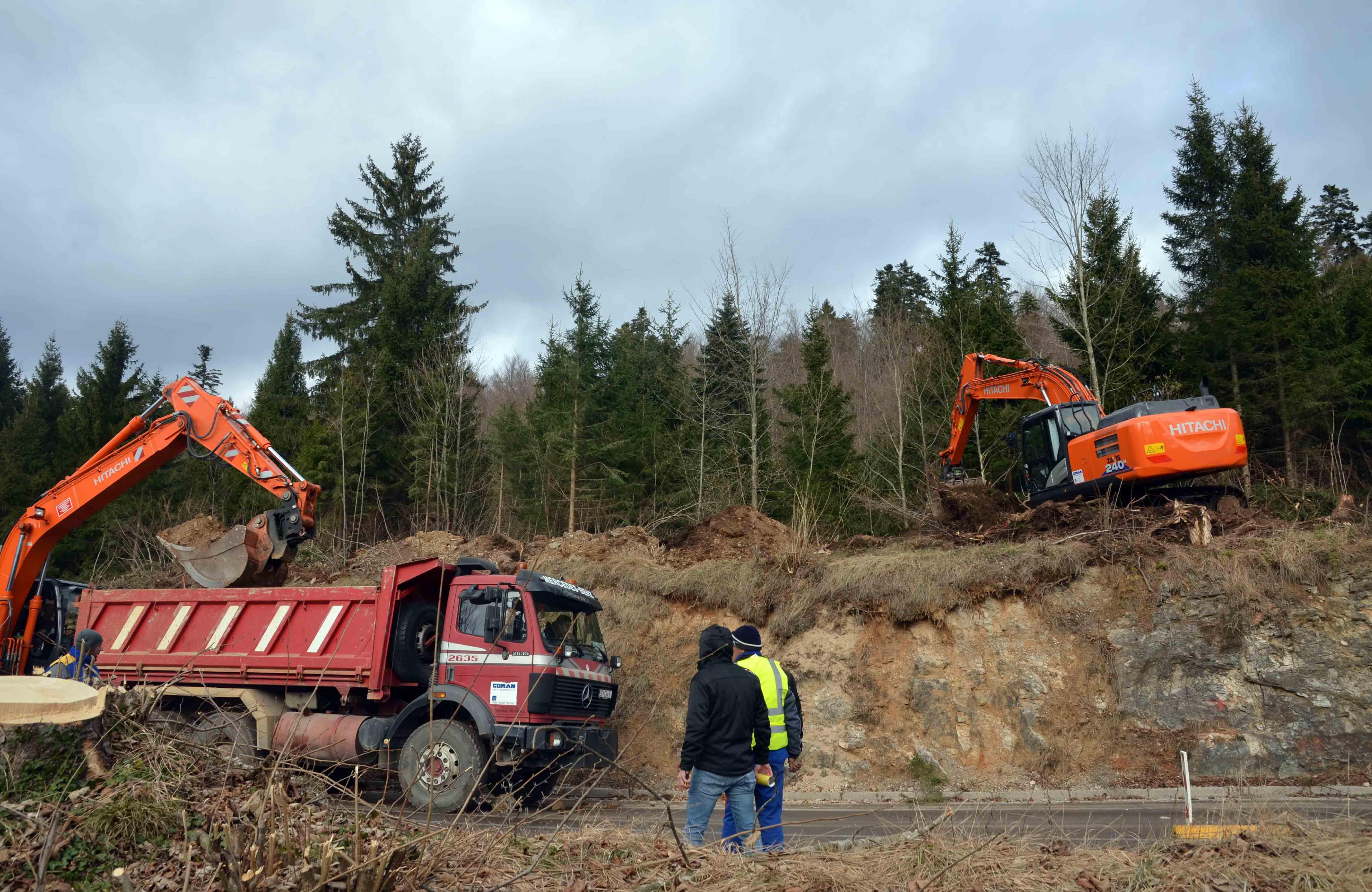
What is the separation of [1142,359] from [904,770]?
622 inches

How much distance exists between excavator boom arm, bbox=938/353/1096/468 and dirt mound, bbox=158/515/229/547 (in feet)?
51.5

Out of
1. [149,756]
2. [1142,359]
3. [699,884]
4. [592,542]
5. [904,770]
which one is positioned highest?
[1142,359]

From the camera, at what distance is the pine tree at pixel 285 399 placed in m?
34.4

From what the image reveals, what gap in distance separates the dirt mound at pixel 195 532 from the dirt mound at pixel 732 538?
33.6 feet

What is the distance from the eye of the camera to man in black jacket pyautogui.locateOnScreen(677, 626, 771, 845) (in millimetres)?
6246

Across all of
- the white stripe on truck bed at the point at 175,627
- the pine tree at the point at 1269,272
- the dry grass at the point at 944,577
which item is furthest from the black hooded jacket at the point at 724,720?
the pine tree at the point at 1269,272

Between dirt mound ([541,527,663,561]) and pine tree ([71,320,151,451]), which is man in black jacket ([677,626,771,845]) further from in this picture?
pine tree ([71,320,151,451])

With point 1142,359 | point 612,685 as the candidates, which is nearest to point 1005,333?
point 1142,359

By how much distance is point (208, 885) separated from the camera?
11.4 feet

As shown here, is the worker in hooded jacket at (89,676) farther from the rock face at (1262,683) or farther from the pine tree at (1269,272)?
the pine tree at (1269,272)

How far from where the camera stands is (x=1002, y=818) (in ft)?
25.6

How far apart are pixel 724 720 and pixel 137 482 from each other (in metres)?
11.4

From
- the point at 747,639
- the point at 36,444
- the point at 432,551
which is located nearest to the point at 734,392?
the point at 432,551

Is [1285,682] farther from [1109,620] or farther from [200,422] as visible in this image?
[200,422]
